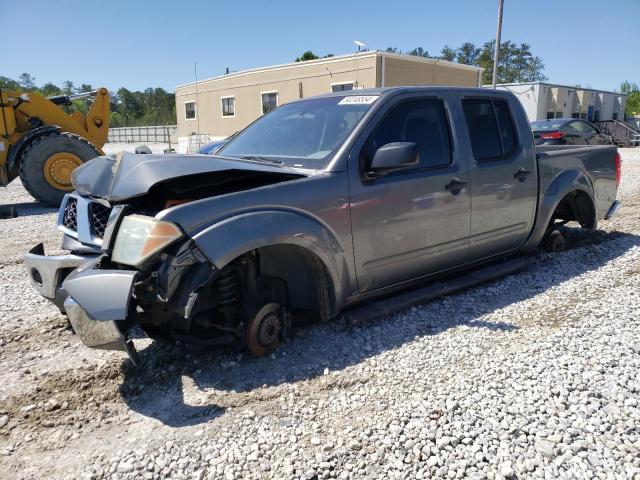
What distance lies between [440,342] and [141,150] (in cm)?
295

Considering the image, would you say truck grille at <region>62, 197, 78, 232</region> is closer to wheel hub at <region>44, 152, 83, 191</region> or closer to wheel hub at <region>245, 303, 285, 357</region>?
wheel hub at <region>245, 303, 285, 357</region>

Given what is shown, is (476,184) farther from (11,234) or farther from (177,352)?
(11,234)

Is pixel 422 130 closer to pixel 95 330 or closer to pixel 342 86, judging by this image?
pixel 95 330

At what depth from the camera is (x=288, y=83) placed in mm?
26516

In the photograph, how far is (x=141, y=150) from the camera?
4309 mm

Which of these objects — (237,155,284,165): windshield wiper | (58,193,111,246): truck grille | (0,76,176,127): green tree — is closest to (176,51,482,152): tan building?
(237,155,284,165): windshield wiper

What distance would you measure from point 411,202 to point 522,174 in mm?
1547

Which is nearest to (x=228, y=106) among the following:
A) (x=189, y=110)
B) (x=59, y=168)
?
(x=189, y=110)

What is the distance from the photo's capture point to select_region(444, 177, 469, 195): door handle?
3970 millimetres

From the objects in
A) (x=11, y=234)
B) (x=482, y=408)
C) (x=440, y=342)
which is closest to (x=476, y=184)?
(x=440, y=342)

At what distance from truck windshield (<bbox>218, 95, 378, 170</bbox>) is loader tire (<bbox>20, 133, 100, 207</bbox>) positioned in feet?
23.4

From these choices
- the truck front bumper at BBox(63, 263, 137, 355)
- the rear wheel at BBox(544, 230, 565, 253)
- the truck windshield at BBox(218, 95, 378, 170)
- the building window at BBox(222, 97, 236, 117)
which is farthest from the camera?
the building window at BBox(222, 97, 236, 117)

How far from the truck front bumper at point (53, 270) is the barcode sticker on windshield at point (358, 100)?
217 centimetres

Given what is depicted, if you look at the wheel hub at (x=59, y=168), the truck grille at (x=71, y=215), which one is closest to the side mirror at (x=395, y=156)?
the truck grille at (x=71, y=215)
